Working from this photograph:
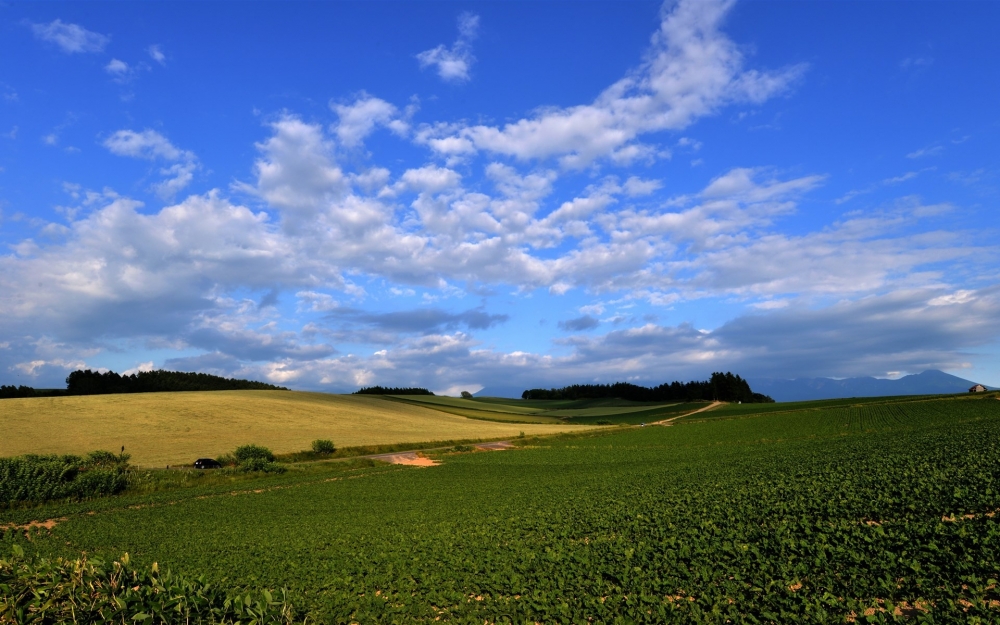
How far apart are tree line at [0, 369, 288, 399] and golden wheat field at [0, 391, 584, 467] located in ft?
124

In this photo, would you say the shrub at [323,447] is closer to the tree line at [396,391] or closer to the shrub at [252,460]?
the shrub at [252,460]

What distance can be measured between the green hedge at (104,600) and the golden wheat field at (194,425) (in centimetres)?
4914

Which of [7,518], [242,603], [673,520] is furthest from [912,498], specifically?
[7,518]

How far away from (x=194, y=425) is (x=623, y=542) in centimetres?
6740

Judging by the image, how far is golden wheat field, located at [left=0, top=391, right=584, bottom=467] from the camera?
2190 inches

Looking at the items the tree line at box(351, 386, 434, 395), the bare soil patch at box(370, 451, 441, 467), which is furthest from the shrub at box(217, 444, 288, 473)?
the tree line at box(351, 386, 434, 395)

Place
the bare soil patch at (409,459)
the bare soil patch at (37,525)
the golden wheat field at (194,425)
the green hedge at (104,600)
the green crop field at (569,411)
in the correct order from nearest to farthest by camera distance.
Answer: the green hedge at (104,600) < the bare soil patch at (37,525) < the bare soil patch at (409,459) < the golden wheat field at (194,425) < the green crop field at (569,411)

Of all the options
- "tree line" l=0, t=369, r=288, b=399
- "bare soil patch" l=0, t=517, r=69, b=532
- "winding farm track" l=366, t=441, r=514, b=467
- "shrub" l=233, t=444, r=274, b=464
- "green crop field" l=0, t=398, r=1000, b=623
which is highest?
"tree line" l=0, t=369, r=288, b=399

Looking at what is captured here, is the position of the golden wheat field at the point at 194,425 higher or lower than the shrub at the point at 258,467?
higher

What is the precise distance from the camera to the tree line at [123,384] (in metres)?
111

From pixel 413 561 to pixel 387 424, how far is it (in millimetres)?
70799

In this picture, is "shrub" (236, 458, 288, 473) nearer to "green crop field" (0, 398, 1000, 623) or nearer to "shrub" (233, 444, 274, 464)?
"shrub" (233, 444, 274, 464)

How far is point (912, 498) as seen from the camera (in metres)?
16.2

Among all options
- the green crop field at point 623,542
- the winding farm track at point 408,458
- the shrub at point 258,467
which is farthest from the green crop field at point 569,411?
the green crop field at point 623,542
